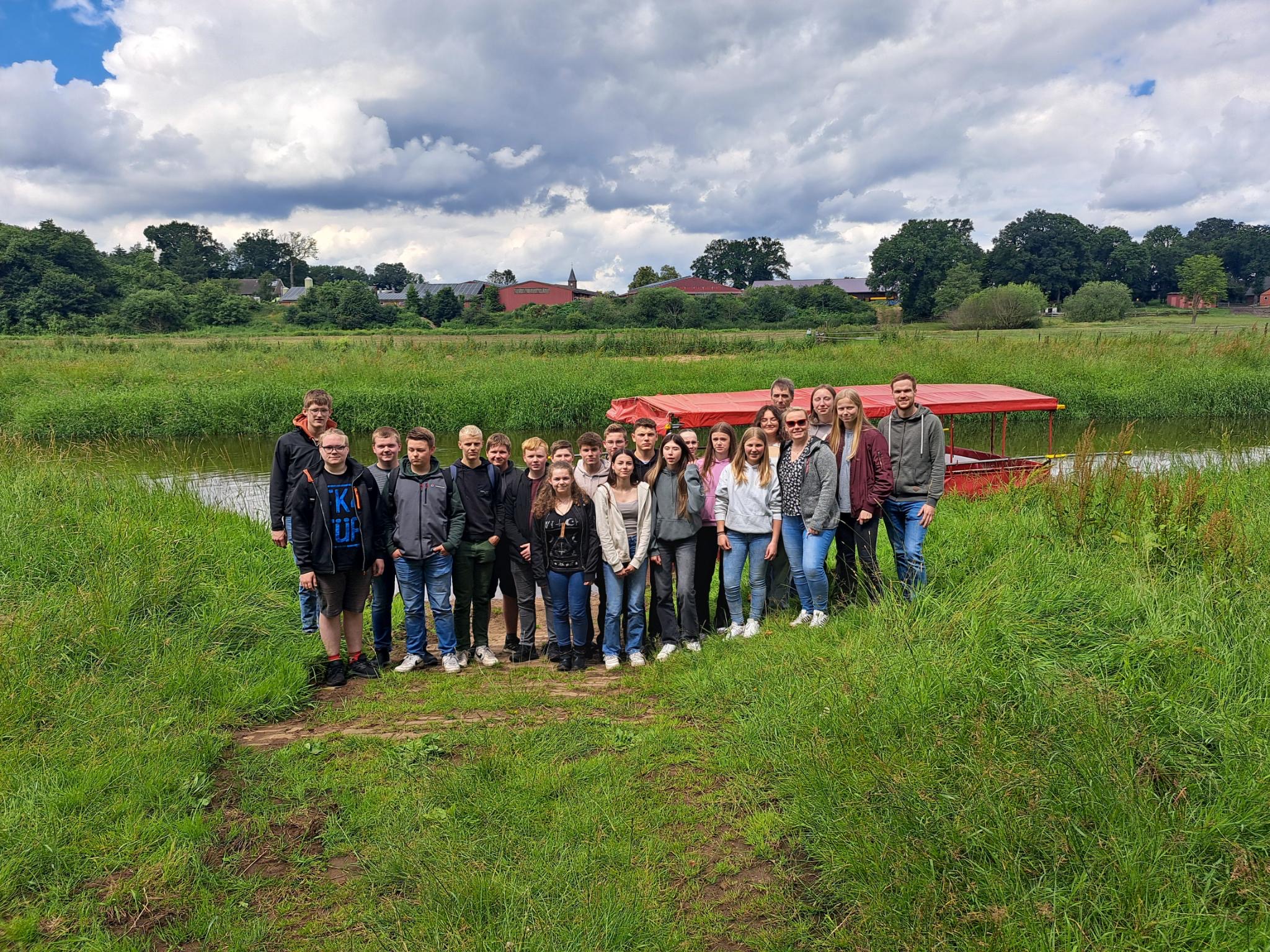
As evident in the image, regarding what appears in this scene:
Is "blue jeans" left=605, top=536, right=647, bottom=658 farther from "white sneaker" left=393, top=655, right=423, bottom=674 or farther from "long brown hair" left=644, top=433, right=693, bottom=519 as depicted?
"white sneaker" left=393, top=655, right=423, bottom=674

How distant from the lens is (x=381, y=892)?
129 inches

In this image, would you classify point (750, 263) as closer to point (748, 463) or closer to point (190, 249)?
point (190, 249)

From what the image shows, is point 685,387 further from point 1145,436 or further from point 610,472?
point 610,472

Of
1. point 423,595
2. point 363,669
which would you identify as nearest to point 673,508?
point 423,595

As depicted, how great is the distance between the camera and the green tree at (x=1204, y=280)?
2724 inches

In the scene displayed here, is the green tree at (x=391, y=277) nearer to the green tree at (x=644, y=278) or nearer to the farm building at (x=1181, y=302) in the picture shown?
the green tree at (x=644, y=278)

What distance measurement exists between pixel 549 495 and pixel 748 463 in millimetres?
1609

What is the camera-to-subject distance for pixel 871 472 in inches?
233

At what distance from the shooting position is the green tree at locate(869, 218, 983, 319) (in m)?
70.6

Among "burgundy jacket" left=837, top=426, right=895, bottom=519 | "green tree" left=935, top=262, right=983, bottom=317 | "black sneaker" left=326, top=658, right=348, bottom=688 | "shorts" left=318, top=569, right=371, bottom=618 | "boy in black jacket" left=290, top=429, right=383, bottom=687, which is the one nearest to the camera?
"boy in black jacket" left=290, top=429, right=383, bottom=687

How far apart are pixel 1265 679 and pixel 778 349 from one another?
28301 mm

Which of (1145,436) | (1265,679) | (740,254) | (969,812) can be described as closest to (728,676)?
(969,812)

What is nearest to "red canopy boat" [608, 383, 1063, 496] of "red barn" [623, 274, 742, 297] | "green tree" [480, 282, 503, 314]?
"green tree" [480, 282, 503, 314]

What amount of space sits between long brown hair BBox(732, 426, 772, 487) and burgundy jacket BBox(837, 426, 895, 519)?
65 centimetres
